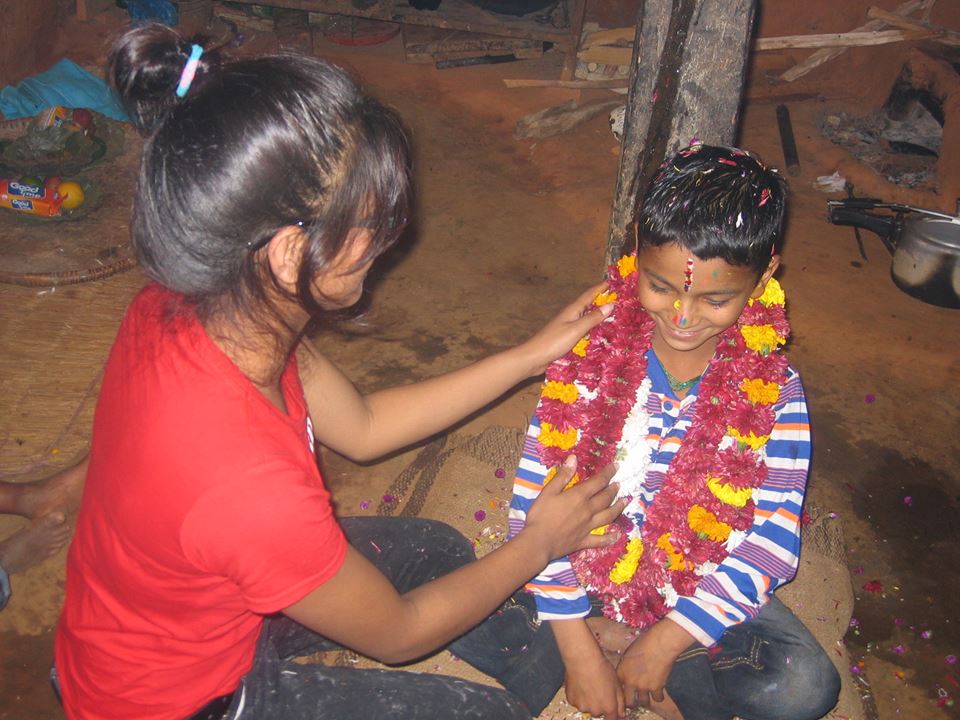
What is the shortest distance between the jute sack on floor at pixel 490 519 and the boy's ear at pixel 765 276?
4.85 feet

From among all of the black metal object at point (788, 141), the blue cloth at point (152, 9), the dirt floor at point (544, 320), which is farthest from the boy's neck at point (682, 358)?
the blue cloth at point (152, 9)

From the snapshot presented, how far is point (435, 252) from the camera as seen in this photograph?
219 inches

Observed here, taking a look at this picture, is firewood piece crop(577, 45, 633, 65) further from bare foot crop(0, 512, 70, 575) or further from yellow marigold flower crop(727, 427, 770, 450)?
bare foot crop(0, 512, 70, 575)

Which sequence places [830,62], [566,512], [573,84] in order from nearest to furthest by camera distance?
[566,512]
[573,84]
[830,62]

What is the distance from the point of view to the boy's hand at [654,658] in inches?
97.3

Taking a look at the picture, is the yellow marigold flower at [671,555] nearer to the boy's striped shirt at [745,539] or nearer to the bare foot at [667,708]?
the boy's striped shirt at [745,539]

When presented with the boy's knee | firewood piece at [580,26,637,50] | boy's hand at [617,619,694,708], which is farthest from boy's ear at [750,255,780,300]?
firewood piece at [580,26,637,50]

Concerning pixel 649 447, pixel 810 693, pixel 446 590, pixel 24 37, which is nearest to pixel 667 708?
pixel 810 693

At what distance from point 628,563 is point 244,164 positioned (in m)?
1.78

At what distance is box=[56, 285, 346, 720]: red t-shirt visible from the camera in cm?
159

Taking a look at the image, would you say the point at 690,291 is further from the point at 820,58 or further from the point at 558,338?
the point at 820,58

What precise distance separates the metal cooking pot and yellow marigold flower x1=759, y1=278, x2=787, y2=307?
125 inches

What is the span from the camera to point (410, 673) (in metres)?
2.22

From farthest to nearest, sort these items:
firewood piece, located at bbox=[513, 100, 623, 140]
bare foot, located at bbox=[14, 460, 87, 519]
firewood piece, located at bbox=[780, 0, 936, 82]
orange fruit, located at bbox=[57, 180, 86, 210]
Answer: firewood piece, located at bbox=[780, 0, 936, 82]
firewood piece, located at bbox=[513, 100, 623, 140]
orange fruit, located at bbox=[57, 180, 86, 210]
bare foot, located at bbox=[14, 460, 87, 519]
